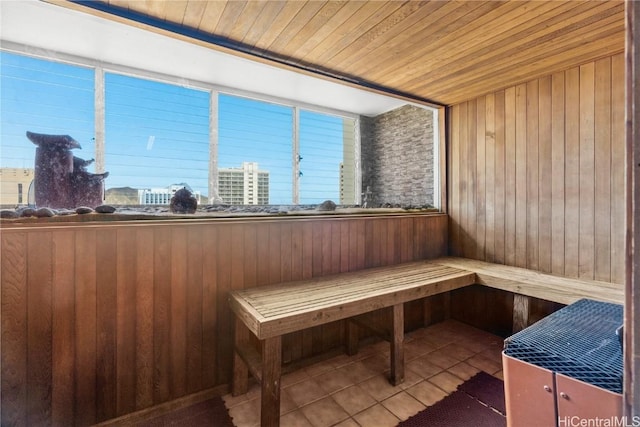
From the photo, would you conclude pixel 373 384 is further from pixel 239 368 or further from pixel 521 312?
pixel 521 312

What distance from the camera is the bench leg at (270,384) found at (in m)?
1.45

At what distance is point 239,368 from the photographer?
6.09 ft

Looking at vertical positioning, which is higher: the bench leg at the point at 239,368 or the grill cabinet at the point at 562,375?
the grill cabinet at the point at 562,375

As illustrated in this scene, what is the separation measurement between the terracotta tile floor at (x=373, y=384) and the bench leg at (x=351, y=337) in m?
0.05

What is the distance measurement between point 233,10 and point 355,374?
2587mm

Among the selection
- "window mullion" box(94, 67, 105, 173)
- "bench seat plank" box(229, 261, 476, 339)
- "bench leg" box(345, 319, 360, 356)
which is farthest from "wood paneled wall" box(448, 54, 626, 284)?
"window mullion" box(94, 67, 105, 173)

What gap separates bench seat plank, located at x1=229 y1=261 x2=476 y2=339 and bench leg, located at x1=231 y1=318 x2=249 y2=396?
18cm

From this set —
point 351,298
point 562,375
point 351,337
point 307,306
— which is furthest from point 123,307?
point 562,375

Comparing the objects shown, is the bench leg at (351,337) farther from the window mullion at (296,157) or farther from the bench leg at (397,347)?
the window mullion at (296,157)

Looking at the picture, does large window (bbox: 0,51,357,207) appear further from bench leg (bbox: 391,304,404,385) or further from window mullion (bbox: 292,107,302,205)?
bench leg (bbox: 391,304,404,385)

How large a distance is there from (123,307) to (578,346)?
2.11 meters

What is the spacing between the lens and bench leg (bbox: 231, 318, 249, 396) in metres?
1.83

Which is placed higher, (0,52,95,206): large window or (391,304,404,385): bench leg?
(0,52,95,206): large window

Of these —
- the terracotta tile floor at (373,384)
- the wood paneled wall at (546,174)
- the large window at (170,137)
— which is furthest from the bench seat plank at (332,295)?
the large window at (170,137)
